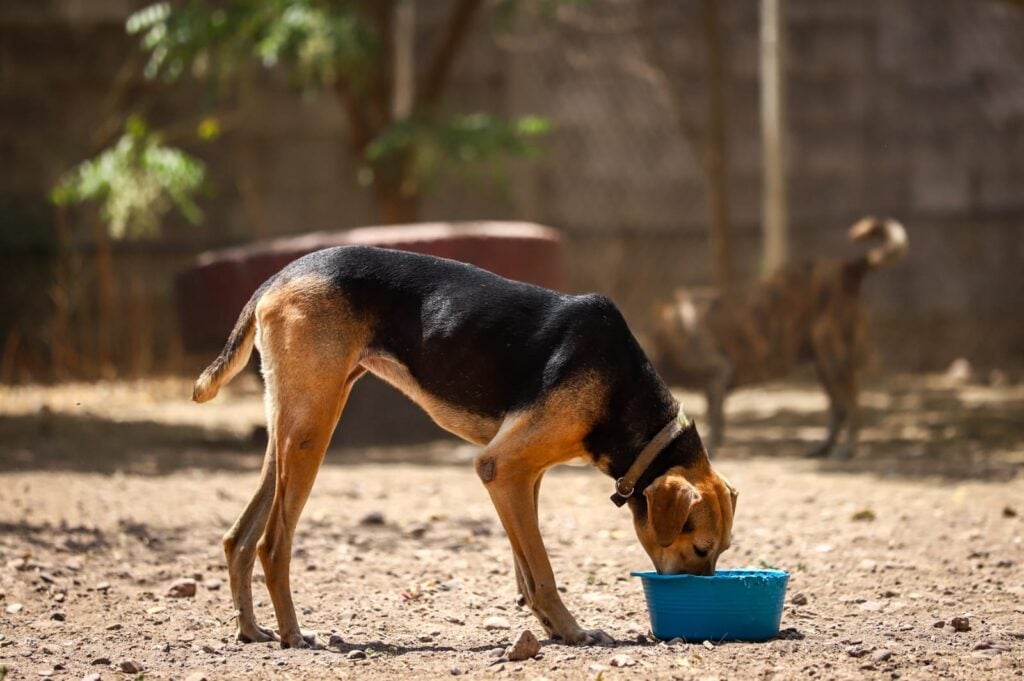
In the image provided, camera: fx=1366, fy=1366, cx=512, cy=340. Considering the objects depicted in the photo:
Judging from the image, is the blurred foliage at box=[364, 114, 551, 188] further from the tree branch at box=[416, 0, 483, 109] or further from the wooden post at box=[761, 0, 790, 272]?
the wooden post at box=[761, 0, 790, 272]

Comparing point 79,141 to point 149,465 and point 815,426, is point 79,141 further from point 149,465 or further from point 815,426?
point 815,426

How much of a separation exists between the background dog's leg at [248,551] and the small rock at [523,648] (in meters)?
0.97

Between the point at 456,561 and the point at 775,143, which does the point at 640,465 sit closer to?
the point at 456,561

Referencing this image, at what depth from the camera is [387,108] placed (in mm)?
13094

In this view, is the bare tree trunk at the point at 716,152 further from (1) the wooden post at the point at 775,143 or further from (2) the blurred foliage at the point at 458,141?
(2) the blurred foliage at the point at 458,141

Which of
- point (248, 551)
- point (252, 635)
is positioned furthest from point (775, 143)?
point (252, 635)

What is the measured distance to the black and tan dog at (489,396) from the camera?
4465 millimetres

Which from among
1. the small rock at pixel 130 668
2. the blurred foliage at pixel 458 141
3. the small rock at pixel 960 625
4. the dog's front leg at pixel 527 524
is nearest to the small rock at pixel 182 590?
the small rock at pixel 130 668

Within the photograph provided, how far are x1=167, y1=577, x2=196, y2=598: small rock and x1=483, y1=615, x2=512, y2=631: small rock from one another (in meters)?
1.21

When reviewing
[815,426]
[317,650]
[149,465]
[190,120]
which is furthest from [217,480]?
[190,120]

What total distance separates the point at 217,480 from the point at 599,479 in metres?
2.31

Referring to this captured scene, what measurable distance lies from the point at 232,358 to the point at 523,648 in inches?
59.3

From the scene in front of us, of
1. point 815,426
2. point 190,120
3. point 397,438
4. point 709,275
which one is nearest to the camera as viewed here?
point 397,438

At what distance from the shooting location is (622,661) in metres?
4.02
